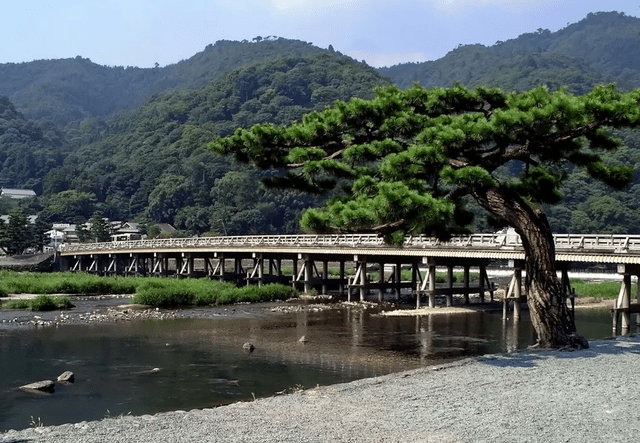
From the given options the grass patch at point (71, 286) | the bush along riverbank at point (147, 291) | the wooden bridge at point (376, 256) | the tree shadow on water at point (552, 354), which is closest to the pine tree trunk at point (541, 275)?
the tree shadow on water at point (552, 354)

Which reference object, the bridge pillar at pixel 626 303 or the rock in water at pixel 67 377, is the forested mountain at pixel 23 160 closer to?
the rock in water at pixel 67 377

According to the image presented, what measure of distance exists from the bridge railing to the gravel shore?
25.8ft

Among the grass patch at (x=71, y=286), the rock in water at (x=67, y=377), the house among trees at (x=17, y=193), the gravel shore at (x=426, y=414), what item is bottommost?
the grass patch at (x=71, y=286)

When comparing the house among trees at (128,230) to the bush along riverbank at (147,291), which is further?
the house among trees at (128,230)

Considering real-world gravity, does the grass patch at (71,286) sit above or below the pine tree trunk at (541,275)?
below

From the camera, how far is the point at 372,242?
4400cm

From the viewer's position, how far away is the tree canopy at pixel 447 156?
717 inches

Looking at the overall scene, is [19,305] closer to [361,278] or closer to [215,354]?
[361,278]

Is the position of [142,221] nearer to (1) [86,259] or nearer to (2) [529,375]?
(1) [86,259]

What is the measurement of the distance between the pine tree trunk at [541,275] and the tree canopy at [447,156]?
0.03 meters

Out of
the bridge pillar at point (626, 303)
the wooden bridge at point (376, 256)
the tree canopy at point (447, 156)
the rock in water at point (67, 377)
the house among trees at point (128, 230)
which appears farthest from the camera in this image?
the house among trees at point (128, 230)

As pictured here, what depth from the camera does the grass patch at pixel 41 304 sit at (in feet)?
127

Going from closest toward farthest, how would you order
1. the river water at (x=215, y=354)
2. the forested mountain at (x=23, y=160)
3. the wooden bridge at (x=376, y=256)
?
1. the river water at (x=215, y=354)
2. the wooden bridge at (x=376, y=256)
3. the forested mountain at (x=23, y=160)

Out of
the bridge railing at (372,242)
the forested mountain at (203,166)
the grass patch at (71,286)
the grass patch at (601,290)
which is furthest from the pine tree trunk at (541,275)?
the forested mountain at (203,166)
